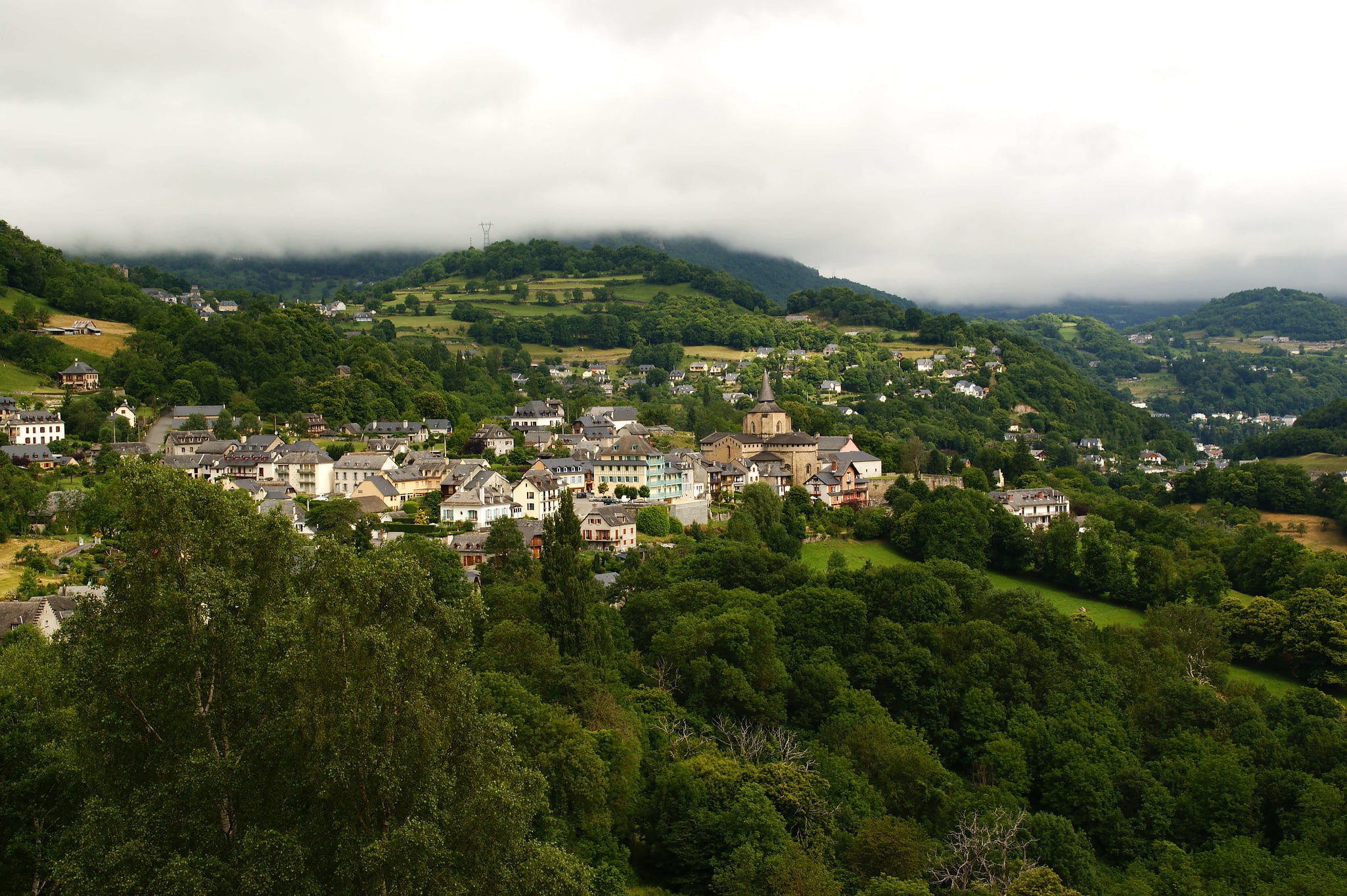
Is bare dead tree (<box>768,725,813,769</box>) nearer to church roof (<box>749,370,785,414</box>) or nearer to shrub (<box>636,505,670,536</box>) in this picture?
shrub (<box>636,505,670,536</box>)

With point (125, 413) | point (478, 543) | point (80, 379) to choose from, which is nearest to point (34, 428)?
point (125, 413)

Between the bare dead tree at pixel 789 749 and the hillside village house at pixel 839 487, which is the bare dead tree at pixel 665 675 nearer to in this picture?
the bare dead tree at pixel 789 749

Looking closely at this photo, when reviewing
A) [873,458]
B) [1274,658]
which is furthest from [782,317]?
[1274,658]

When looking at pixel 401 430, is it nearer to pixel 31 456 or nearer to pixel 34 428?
pixel 34 428

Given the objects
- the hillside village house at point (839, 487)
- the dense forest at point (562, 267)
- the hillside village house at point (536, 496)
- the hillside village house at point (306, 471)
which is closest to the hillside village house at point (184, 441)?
the hillside village house at point (306, 471)

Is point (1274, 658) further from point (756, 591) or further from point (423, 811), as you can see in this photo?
point (423, 811)

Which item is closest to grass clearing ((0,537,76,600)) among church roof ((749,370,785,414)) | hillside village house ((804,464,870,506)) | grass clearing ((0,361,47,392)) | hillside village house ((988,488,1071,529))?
grass clearing ((0,361,47,392))

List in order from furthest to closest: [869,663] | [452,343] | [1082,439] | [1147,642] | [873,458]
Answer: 1. [452,343]
2. [1082,439]
3. [873,458]
4. [1147,642]
5. [869,663]
